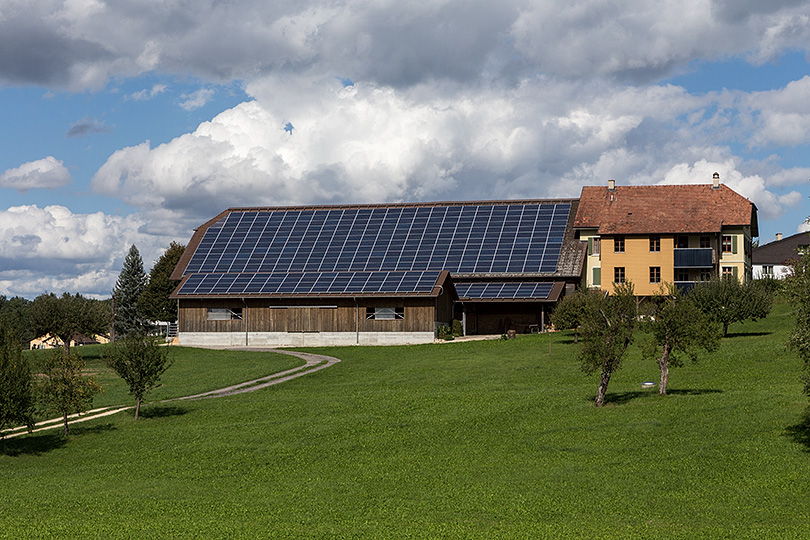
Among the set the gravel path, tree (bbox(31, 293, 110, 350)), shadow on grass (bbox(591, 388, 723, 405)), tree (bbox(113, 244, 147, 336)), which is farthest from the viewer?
tree (bbox(113, 244, 147, 336))

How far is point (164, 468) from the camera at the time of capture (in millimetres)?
24359

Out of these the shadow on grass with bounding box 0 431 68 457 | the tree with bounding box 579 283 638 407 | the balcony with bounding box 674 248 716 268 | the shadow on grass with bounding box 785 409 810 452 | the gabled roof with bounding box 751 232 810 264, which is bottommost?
the shadow on grass with bounding box 0 431 68 457

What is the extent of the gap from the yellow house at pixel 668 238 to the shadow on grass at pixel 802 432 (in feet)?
149

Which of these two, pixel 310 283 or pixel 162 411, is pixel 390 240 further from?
pixel 162 411

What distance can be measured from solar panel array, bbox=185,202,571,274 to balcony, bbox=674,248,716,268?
10298 mm

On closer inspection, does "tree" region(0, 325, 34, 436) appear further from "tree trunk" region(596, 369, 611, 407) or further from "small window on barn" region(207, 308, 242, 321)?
"small window on barn" region(207, 308, 242, 321)

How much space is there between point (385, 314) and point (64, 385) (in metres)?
35.5

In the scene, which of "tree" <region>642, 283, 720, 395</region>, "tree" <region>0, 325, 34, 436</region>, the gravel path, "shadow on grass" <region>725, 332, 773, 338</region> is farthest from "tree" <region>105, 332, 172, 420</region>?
"shadow on grass" <region>725, 332, 773, 338</region>

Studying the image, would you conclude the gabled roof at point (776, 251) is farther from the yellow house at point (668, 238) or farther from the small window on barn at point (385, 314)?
the small window on barn at point (385, 314)

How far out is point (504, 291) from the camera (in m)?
67.4

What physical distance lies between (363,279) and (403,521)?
50354 millimetres

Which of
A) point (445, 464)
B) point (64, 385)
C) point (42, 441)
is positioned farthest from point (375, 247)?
point (445, 464)

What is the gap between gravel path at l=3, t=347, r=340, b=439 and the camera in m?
33.8

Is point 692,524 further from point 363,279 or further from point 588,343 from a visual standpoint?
point 363,279
